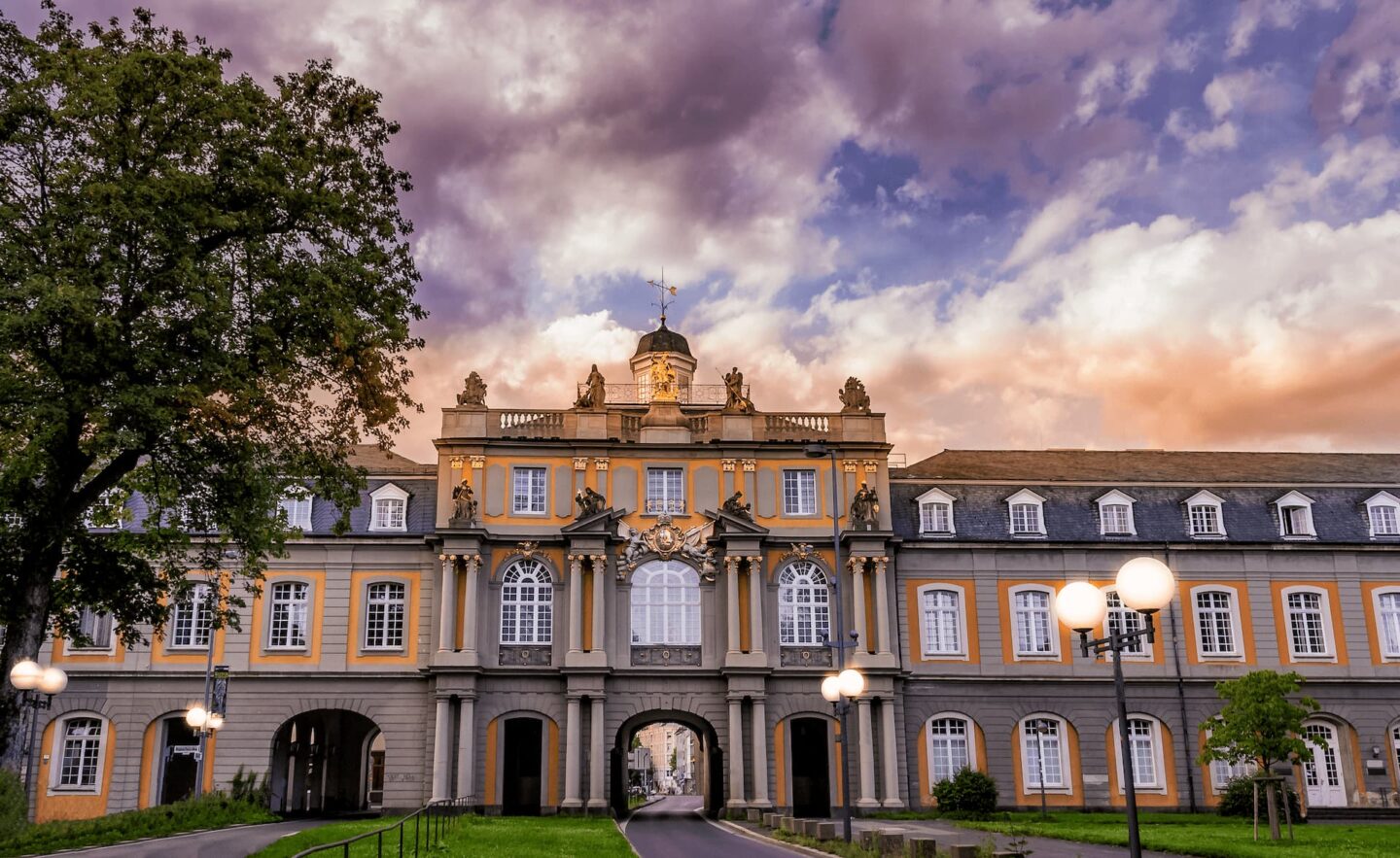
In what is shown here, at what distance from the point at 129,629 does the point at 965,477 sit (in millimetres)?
32955

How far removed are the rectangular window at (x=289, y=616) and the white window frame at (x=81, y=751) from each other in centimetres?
656

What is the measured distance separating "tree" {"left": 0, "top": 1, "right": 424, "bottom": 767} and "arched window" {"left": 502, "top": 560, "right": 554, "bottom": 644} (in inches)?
786

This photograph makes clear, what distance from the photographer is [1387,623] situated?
49.1 m

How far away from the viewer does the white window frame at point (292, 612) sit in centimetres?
4681

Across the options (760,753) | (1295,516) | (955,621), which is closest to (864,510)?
(955,621)

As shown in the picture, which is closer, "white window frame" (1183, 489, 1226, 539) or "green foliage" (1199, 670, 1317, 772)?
"green foliage" (1199, 670, 1317, 772)

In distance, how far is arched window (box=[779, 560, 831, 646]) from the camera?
47625mm

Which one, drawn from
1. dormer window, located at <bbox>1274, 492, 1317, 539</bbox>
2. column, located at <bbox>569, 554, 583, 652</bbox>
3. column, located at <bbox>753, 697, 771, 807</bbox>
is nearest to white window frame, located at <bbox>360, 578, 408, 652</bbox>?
column, located at <bbox>569, 554, 583, 652</bbox>

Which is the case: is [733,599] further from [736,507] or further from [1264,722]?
[1264,722]

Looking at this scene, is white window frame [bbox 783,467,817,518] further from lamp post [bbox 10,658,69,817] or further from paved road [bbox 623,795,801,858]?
lamp post [bbox 10,658,69,817]

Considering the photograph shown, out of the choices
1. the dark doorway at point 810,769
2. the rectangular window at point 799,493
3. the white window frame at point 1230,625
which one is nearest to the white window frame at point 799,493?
the rectangular window at point 799,493

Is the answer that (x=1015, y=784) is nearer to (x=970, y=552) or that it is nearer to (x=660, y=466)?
(x=970, y=552)

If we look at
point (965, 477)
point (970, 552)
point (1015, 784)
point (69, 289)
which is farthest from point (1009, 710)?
point (69, 289)

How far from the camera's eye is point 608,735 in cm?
4622
